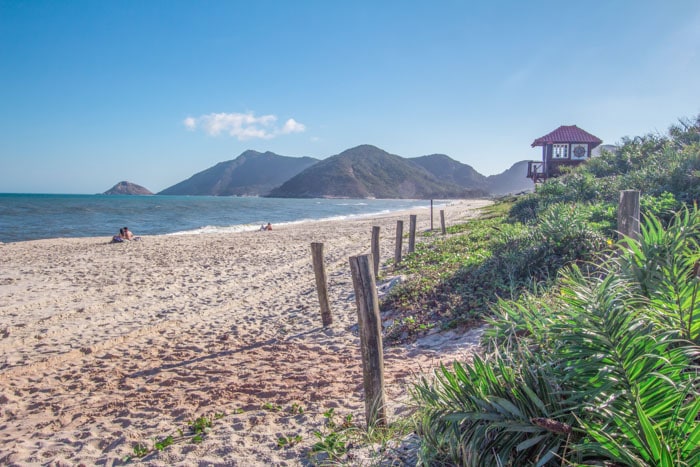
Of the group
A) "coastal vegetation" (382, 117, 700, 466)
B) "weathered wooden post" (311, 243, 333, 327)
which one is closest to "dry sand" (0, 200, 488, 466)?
"weathered wooden post" (311, 243, 333, 327)

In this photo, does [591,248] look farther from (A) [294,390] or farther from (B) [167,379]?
(B) [167,379]

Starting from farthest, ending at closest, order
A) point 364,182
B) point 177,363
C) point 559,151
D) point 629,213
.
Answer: point 364,182 < point 559,151 < point 177,363 < point 629,213

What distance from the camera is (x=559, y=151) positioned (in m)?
33.5

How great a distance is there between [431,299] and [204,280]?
6899 millimetres

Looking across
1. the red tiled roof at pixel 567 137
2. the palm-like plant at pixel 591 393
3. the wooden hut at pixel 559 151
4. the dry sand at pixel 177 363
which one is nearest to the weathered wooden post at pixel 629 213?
the palm-like plant at pixel 591 393

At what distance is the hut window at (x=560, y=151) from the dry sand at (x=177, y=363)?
91.7 feet

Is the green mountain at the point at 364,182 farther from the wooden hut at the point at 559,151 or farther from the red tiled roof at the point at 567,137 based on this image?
the wooden hut at the point at 559,151

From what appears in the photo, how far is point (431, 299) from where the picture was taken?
24.3 ft

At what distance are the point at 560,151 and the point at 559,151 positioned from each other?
82 millimetres

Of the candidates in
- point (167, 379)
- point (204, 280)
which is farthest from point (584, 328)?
point (204, 280)

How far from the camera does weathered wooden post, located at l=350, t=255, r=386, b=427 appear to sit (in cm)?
356

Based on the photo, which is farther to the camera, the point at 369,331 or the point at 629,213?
the point at 629,213

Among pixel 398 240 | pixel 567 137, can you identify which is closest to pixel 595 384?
pixel 398 240

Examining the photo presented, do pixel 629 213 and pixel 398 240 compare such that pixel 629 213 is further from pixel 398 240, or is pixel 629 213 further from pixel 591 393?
pixel 398 240
